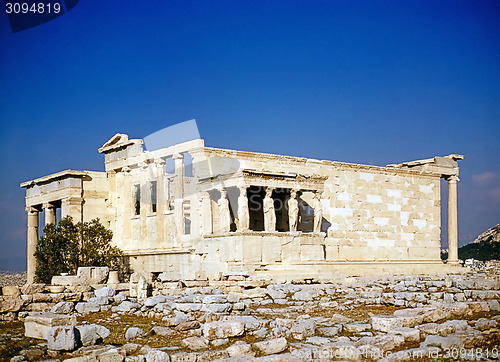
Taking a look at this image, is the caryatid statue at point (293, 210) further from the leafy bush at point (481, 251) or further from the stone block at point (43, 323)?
the leafy bush at point (481, 251)

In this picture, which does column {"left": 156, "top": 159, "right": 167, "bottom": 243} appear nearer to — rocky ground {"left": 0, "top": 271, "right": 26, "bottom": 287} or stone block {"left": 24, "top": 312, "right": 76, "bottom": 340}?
rocky ground {"left": 0, "top": 271, "right": 26, "bottom": 287}

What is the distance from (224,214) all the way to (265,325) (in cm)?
1011

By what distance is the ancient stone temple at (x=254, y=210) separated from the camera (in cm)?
1988

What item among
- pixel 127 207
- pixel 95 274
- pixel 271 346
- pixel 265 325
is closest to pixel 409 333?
pixel 271 346

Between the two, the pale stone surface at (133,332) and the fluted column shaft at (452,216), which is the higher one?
the fluted column shaft at (452,216)

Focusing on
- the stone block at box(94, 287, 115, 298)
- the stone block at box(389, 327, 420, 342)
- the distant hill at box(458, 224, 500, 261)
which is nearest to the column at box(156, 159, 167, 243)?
the stone block at box(94, 287, 115, 298)

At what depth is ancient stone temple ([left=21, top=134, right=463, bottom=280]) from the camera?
65.2 feet

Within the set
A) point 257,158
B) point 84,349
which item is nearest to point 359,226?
point 257,158

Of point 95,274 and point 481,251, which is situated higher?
point 95,274

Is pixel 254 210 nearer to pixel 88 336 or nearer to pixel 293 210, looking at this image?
pixel 293 210

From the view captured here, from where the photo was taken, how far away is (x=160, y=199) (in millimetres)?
25688

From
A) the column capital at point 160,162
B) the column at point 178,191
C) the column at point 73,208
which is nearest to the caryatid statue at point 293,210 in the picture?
the column at point 178,191

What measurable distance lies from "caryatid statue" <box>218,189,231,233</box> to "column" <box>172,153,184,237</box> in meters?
4.36

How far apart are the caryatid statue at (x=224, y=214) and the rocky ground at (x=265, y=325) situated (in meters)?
5.20
